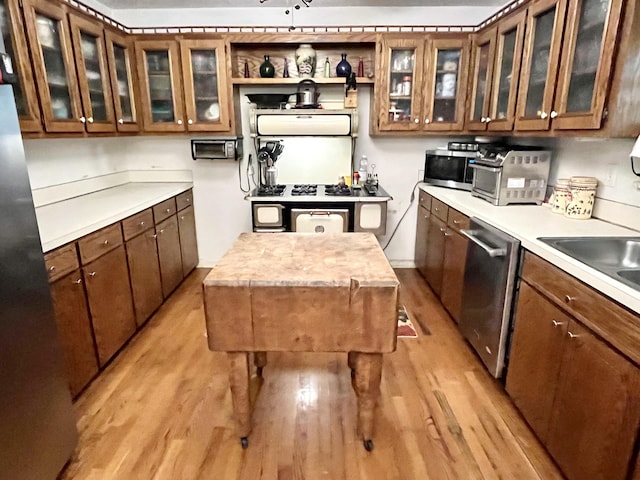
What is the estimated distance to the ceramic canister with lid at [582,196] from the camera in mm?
2256

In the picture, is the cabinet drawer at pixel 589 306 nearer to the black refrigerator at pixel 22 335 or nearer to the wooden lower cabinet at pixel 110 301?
the black refrigerator at pixel 22 335

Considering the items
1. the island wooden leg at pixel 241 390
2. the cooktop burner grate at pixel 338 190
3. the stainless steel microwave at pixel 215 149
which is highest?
the stainless steel microwave at pixel 215 149

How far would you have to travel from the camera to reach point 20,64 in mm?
2104

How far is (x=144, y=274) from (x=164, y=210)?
2.12ft

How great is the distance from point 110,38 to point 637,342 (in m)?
3.70

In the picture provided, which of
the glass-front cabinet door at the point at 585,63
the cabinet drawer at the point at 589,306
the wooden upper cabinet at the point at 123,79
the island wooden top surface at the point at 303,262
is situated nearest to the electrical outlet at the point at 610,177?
the glass-front cabinet door at the point at 585,63

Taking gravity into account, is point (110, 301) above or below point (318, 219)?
below

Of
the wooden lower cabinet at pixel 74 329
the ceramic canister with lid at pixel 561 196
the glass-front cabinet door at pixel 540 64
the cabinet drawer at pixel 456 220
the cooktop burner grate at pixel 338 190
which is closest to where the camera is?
the wooden lower cabinet at pixel 74 329

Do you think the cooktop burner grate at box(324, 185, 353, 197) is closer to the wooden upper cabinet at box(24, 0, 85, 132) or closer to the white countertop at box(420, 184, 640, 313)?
the white countertop at box(420, 184, 640, 313)

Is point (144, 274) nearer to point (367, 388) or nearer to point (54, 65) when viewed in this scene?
point (54, 65)

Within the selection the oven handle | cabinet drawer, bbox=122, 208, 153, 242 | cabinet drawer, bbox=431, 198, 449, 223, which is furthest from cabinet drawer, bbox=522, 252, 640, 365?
cabinet drawer, bbox=122, 208, 153, 242

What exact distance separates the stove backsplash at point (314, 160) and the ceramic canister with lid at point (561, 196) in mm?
1875

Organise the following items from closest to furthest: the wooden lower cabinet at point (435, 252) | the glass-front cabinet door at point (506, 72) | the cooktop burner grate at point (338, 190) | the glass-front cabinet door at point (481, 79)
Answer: the glass-front cabinet door at point (506, 72)
the glass-front cabinet door at point (481, 79)
the wooden lower cabinet at point (435, 252)
the cooktop burner grate at point (338, 190)

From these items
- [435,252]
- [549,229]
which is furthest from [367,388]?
[435,252]
